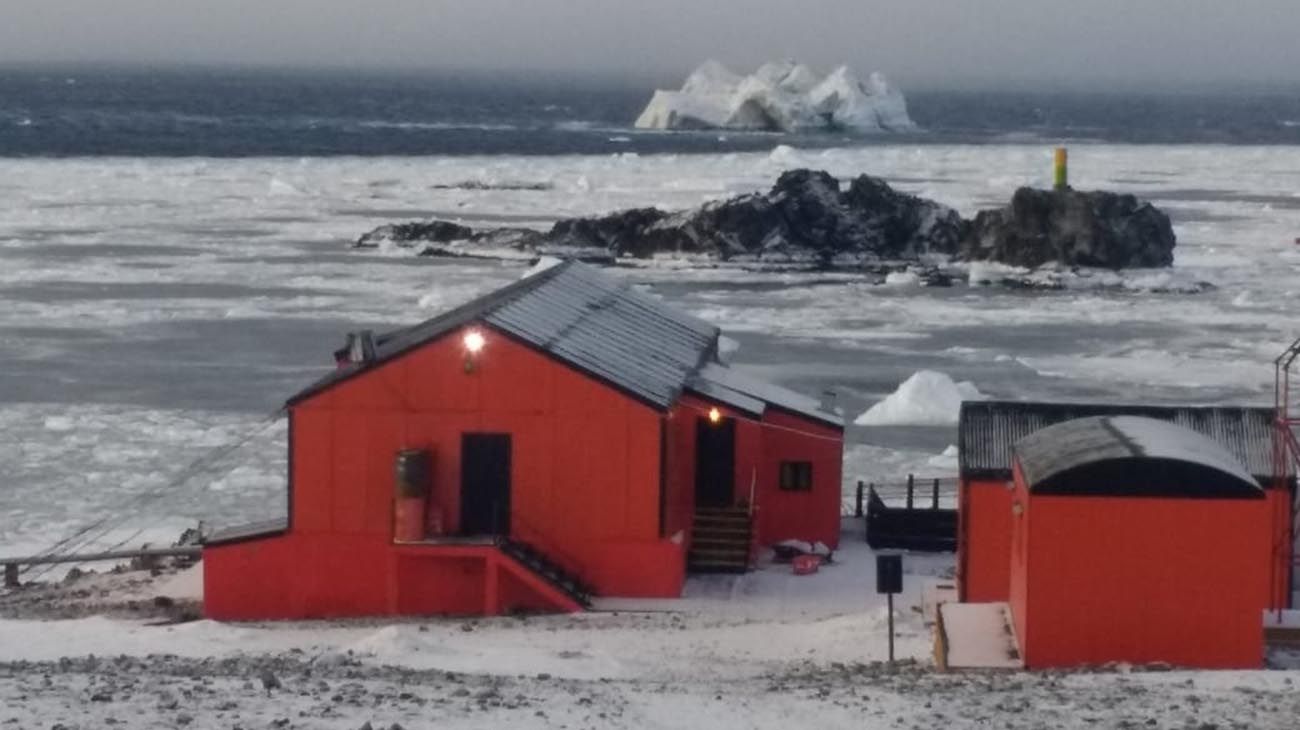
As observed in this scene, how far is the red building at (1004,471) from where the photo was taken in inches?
642

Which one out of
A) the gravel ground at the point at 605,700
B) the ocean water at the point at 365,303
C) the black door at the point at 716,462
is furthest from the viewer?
the ocean water at the point at 365,303

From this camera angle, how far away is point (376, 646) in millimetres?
14211

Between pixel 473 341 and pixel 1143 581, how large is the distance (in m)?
6.09

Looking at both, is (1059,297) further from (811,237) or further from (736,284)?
(811,237)

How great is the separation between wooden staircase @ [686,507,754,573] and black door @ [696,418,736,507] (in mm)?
389

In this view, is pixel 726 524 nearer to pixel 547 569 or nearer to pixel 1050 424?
pixel 547 569

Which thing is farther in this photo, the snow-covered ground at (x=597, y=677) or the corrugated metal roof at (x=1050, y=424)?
the corrugated metal roof at (x=1050, y=424)

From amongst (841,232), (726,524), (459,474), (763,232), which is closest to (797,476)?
(726,524)

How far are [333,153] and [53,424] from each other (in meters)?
72.8

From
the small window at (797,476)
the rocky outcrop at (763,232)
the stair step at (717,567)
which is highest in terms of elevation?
the rocky outcrop at (763,232)

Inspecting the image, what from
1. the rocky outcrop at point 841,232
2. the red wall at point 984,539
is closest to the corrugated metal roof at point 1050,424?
the red wall at point 984,539

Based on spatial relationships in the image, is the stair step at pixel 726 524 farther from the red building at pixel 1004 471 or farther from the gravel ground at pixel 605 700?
the gravel ground at pixel 605 700

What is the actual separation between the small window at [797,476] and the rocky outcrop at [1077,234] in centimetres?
2895

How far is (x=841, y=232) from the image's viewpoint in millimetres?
51250
